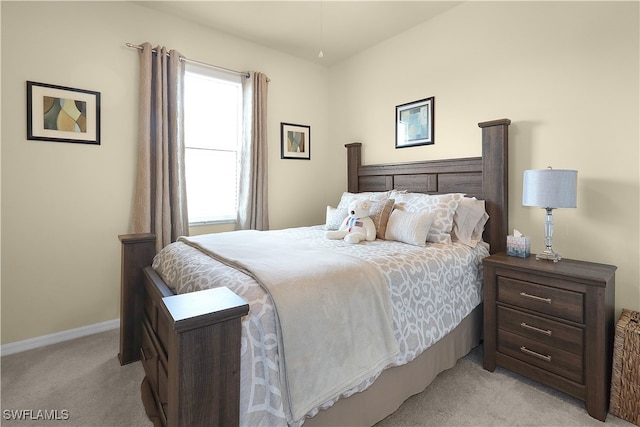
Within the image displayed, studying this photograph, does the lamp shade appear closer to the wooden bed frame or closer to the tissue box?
the tissue box

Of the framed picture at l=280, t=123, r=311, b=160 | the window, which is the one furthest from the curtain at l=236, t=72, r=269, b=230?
the framed picture at l=280, t=123, r=311, b=160

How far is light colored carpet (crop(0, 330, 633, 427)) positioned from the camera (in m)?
1.63

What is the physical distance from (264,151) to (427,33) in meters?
2.01

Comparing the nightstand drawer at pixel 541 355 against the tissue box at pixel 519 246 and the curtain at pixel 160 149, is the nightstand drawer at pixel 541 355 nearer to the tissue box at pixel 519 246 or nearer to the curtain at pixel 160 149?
the tissue box at pixel 519 246

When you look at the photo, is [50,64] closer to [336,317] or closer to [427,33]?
[336,317]

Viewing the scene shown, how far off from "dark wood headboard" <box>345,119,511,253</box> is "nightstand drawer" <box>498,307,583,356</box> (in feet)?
2.12

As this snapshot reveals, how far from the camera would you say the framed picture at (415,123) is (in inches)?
119

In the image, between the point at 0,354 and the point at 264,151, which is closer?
the point at 0,354

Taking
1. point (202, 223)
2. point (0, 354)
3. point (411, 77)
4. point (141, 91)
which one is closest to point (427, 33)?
point (411, 77)

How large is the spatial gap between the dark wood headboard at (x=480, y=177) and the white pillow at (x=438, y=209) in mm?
213

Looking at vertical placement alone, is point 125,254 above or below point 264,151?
A: below

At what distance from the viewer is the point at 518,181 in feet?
8.08

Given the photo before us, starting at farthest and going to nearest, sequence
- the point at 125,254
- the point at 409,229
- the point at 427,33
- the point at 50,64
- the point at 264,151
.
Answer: the point at 264,151 → the point at 427,33 → the point at 50,64 → the point at 409,229 → the point at 125,254

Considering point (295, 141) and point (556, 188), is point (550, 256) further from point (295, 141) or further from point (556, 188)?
point (295, 141)
